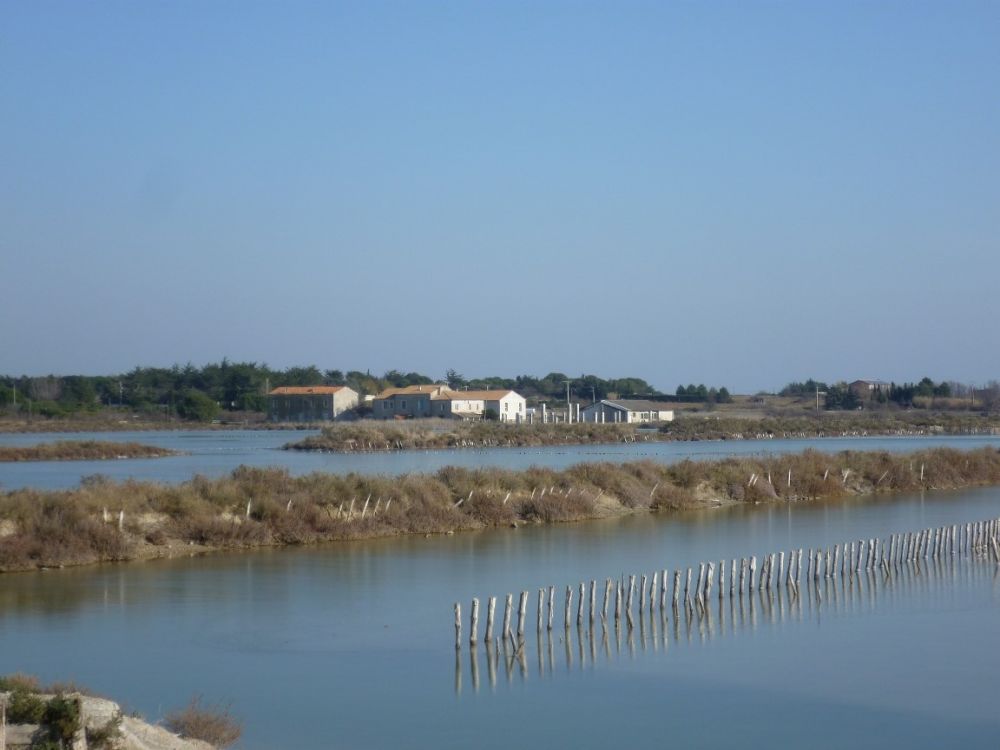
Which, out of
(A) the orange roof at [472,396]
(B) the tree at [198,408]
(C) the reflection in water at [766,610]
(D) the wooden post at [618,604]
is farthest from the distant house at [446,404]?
(D) the wooden post at [618,604]

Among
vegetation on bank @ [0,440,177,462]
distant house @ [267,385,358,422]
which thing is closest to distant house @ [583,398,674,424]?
distant house @ [267,385,358,422]

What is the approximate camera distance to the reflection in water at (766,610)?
63.7ft

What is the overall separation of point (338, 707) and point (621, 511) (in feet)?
85.7

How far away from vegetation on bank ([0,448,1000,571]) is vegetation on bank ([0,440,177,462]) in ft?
134

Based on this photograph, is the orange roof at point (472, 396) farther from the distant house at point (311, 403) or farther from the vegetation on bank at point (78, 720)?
the vegetation on bank at point (78, 720)

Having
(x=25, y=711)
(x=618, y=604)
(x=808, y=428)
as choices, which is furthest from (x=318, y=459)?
(x=25, y=711)

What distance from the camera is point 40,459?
243ft

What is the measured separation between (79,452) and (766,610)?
2428 inches

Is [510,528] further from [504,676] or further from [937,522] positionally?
[504,676]

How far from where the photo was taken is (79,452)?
76750 millimetres

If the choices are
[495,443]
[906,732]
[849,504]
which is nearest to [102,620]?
[906,732]

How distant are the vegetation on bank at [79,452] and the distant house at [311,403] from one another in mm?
50194

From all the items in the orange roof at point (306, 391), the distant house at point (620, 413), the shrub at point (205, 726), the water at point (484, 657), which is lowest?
the water at point (484, 657)

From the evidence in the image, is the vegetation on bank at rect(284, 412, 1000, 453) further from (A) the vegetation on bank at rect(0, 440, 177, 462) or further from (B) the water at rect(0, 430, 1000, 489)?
(A) the vegetation on bank at rect(0, 440, 177, 462)
